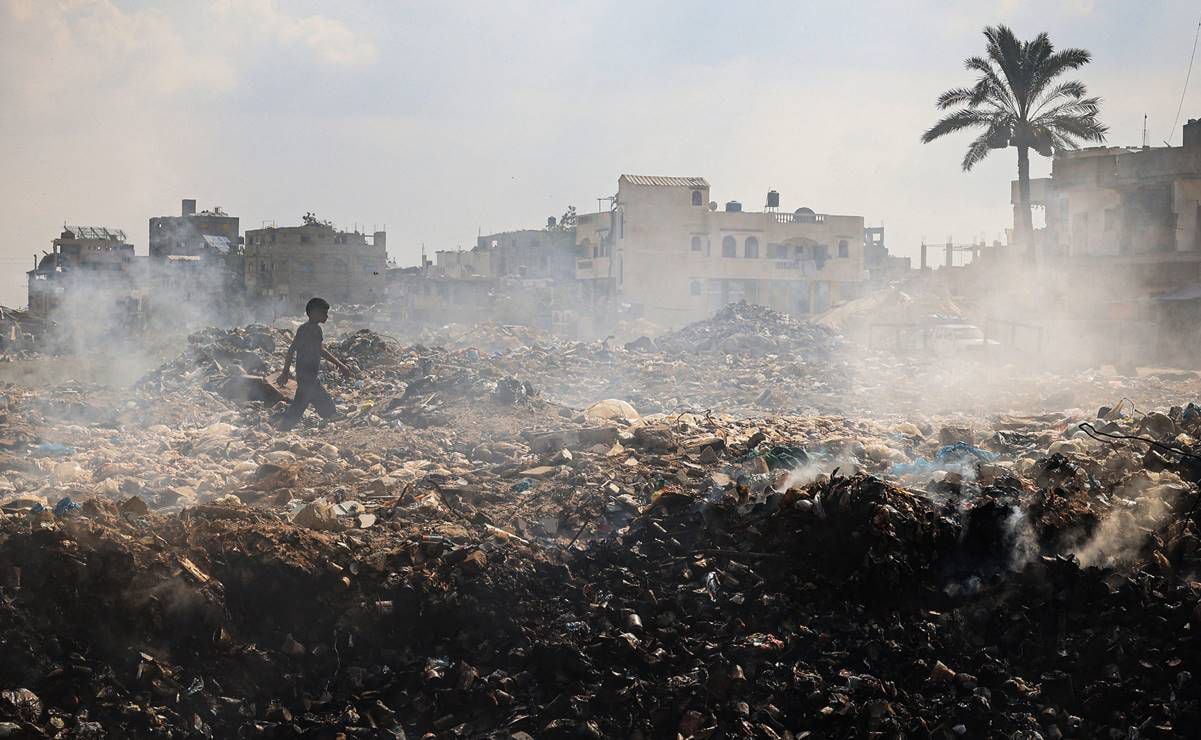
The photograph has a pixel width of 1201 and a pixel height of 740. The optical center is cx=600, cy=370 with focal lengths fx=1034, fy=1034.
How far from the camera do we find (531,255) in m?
50.8

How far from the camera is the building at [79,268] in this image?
129ft

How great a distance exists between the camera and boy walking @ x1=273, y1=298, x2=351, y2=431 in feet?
33.4

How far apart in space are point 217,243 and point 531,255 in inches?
608

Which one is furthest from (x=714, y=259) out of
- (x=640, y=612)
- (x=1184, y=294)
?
(x=640, y=612)

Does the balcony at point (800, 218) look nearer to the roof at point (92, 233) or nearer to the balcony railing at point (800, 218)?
the balcony railing at point (800, 218)

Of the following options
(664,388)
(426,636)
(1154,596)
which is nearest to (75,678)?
(426,636)

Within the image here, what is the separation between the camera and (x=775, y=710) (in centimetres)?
462

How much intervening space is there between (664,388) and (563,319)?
71.5 feet

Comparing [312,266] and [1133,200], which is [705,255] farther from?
[1133,200]

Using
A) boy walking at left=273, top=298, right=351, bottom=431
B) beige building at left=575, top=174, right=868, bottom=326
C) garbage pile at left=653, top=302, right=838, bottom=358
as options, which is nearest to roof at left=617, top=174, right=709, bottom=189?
beige building at left=575, top=174, right=868, bottom=326

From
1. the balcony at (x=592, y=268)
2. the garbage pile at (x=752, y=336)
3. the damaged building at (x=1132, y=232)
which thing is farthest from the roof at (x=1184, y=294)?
the balcony at (x=592, y=268)

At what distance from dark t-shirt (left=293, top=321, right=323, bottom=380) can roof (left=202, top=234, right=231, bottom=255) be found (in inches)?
1661

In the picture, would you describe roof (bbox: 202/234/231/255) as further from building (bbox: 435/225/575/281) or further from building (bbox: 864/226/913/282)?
building (bbox: 864/226/913/282)

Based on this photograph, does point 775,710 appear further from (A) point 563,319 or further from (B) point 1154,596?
(A) point 563,319
